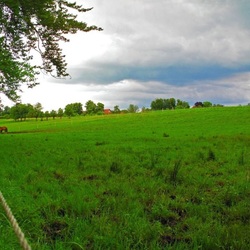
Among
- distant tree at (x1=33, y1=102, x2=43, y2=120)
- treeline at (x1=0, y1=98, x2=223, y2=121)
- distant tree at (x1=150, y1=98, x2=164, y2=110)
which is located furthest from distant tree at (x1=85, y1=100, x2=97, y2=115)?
distant tree at (x1=150, y1=98, x2=164, y2=110)

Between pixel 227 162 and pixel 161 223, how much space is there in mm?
7284

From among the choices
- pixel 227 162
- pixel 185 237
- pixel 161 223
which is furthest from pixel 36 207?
pixel 227 162

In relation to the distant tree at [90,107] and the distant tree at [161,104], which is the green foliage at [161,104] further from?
the distant tree at [90,107]

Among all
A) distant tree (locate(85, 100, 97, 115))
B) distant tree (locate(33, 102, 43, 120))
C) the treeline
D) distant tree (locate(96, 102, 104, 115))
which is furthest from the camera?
distant tree (locate(96, 102, 104, 115))

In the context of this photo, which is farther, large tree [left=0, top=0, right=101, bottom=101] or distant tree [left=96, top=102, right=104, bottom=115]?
distant tree [left=96, top=102, right=104, bottom=115]

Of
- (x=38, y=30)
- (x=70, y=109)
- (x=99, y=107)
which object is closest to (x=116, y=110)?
(x=99, y=107)

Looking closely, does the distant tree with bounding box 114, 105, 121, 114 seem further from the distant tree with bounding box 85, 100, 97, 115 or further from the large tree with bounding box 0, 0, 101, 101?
the large tree with bounding box 0, 0, 101, 101

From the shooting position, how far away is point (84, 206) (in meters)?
5.86

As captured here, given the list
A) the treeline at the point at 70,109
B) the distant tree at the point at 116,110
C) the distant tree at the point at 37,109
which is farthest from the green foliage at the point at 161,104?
the distant tree at the point at 37,109

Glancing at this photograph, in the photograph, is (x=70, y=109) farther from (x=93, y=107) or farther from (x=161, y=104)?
(x=161, y=104)

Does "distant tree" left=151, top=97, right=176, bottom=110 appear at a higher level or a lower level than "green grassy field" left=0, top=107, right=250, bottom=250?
higher

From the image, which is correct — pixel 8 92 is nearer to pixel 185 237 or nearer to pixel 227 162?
pixel 227 162

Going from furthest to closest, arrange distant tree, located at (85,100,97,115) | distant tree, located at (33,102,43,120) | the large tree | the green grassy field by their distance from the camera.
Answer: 1. distant tree, located at (85,100,97,115)
2. distant tree, located at (33,102,43,120)
3. the large tree
4. the green grassy field

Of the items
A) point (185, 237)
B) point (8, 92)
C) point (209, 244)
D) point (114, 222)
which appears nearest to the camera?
Answer: point (209, 244)
